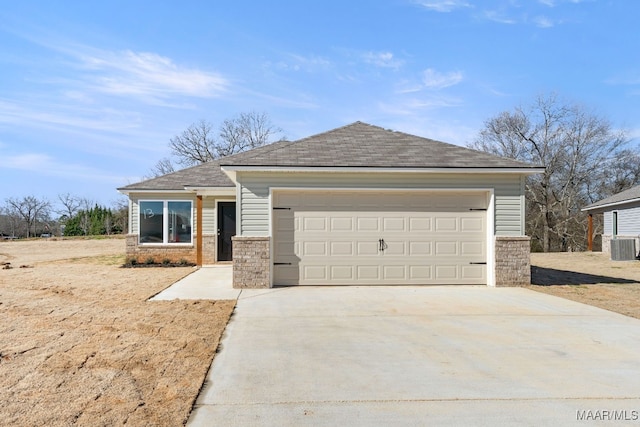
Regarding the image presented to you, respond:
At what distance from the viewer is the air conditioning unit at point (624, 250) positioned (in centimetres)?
2058

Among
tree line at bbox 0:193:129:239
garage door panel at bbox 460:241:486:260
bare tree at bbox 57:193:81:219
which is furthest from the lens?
bare tree at bbox 57:193:81:219

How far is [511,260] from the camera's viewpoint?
34.2ft

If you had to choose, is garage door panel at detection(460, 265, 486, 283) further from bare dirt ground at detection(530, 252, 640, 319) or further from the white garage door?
bare dirt ground at detection(530, 252, 640, 319)

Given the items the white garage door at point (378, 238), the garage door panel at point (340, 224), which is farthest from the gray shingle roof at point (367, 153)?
the garage door panel at point (340, 224)

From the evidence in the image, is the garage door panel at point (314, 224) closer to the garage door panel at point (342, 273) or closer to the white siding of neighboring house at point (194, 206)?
the garage door panel at point (342, 273)

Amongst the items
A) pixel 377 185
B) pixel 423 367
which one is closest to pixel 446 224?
pixel 377 185

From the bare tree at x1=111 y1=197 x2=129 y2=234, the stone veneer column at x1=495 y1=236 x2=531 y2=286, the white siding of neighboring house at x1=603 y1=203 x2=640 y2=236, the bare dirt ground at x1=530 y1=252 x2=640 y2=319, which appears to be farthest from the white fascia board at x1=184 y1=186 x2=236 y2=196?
the bare tree at x1=111 y1=197 x2=129 y2=234

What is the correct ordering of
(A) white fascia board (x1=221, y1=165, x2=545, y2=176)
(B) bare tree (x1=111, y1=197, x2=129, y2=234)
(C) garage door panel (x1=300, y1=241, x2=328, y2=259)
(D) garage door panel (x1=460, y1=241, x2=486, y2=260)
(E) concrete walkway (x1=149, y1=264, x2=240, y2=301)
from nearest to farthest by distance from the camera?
(E) concrete walkway (x1=149, y1=264, x2=240, y2=301) < (A) white fascia board (x1=221, y1=165, x2=545, y2=176) < (C) garage door panel (x1=300, y1=241, x2=328, y2=259) < (D) garage door panel (x1=460, y1=241, x2=486, y2=260) < (B) bare tree (x1=111, y1=197, x2=129, y2=234)

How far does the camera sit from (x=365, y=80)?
17.6 meters

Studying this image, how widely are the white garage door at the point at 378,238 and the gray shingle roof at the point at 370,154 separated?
2.37ft

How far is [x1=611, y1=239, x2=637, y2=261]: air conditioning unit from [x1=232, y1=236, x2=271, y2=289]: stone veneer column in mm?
18575

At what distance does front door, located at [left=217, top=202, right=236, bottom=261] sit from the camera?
52.1 ft

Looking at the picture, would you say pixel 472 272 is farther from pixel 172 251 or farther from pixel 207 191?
pixel 172 251

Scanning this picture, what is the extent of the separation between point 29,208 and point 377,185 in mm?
48210
